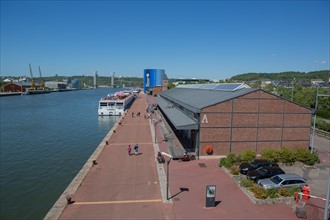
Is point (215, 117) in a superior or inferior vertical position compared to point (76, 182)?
superior

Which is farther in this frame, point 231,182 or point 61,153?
point 61,153

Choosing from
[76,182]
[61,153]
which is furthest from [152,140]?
[76,182]

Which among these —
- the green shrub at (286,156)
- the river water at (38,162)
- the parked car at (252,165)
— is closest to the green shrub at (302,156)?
the green shrub at (286,156)

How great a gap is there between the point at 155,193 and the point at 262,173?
31.7ft

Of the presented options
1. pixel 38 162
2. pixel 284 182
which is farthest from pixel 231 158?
pixel 38 162

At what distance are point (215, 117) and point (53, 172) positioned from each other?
62.5 feet

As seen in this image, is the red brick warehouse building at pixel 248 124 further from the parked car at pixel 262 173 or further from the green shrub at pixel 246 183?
the green shrub at pixel 246 183

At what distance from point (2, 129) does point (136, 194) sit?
4655 cm

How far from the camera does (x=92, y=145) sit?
41.0 metres

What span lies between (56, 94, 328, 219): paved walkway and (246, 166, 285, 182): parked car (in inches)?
76.0

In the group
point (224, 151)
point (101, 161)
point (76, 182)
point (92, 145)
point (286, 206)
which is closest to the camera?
point (286, 206)

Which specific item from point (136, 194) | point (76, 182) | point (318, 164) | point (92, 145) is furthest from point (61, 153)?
point (318, 164)

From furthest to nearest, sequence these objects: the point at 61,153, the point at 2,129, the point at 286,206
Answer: the point at 2,129, the point at 61,153, the point at 286,206

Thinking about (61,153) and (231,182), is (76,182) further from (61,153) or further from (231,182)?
(61,153)
